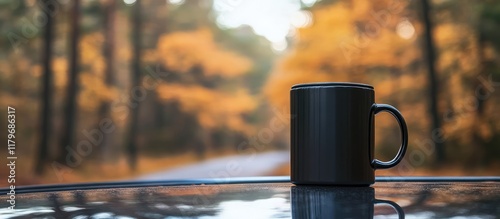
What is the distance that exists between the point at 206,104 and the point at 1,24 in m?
2.29

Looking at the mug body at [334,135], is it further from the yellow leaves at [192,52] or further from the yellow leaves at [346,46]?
the yellow leaves at [192,52]

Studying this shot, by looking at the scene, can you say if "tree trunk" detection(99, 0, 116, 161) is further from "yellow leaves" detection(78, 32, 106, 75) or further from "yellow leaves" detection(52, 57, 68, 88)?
"yellow leaves" detection(52, 57, 68, 88)

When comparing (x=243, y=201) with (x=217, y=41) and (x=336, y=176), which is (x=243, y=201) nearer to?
(x=336, y=176)

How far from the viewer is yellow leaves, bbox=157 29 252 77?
6594 millimetres

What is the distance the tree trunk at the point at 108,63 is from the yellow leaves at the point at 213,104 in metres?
0.58

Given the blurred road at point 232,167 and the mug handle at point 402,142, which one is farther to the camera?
the blurred road at point 232,167

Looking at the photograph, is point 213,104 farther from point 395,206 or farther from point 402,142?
point 395,206

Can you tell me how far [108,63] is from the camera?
255 inches

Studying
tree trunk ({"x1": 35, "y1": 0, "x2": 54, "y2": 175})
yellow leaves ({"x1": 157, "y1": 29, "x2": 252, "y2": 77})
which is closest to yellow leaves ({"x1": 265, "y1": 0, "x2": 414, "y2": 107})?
yellow leaves ({"x1": 157, "y1": 29, "x2": 252, "y2": 77})

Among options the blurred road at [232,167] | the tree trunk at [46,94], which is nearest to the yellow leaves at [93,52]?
the tree trunk at [46,94]

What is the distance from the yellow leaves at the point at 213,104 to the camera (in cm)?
663

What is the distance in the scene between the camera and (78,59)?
6.32 meters

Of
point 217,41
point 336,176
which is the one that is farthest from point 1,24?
point 336,176

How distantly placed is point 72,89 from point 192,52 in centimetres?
137
